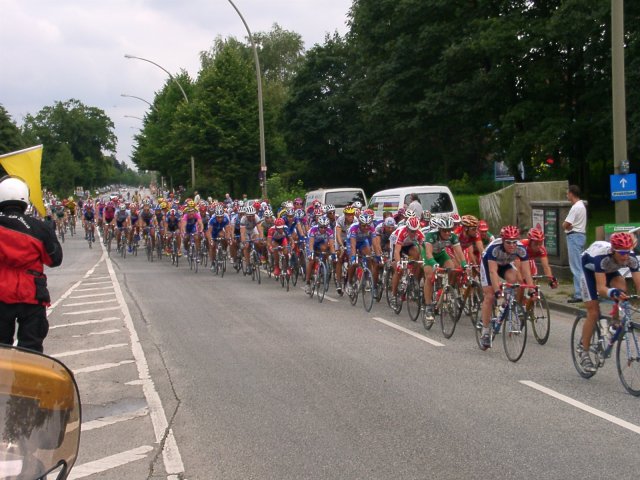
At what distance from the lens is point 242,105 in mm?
57625

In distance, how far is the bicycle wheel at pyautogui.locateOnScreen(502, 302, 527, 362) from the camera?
9828mm

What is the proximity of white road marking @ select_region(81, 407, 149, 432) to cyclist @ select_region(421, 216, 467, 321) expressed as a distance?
5.44 metres

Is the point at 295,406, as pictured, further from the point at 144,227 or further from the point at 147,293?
the point at 144,227

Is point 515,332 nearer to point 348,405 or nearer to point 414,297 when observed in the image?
point 348,405

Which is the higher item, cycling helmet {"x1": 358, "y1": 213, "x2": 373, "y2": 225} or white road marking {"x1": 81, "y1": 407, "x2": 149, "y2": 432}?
cycling helmet {"x1": 358, "y1": 213, "x2": 373, "y2": 225}

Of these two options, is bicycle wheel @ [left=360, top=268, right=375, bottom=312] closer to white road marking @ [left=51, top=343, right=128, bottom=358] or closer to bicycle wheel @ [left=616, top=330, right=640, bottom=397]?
white road marking @ [left=51, top=343, right=128, bottom=358]

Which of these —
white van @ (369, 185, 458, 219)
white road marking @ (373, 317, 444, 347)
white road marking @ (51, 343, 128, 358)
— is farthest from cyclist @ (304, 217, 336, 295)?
white van @ (369, 185, 458, 219)

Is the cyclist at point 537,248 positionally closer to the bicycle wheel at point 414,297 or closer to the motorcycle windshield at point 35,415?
the bicycle wheel at point 414,297

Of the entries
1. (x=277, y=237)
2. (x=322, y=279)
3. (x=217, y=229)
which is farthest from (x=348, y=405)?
(x=217, y=229)

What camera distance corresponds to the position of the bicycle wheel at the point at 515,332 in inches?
387

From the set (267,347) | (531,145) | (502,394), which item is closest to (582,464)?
(502,394)

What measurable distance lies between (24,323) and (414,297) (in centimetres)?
793

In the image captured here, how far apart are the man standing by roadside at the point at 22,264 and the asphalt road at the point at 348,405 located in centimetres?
101

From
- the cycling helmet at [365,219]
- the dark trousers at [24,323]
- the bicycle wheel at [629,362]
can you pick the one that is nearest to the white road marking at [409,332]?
the cycling helmet at [365,219]
